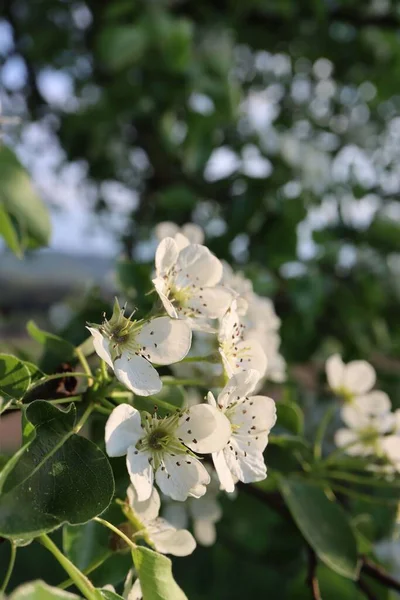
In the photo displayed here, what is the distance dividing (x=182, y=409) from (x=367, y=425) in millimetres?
327

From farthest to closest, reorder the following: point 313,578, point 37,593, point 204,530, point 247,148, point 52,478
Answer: point 247,148, point 204,530, point 313,578, point 52,478, point 37,593

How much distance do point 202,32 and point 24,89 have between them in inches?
40.6

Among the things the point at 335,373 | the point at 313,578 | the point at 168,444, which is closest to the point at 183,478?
the point at 168,444

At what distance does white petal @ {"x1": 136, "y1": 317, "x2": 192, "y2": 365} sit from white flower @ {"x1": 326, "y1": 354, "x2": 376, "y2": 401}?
360 mm

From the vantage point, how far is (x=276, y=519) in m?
1.06

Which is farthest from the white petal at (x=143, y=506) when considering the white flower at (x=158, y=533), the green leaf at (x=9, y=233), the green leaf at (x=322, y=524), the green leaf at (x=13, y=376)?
the green leaf at (x=9, y=233)

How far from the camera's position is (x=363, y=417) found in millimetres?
728

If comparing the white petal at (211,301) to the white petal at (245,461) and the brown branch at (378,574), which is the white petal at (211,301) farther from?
the brown branch at (378,574)

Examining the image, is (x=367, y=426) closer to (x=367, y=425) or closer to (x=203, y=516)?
(x=367, y=425)

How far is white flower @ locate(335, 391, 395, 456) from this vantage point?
70 cm

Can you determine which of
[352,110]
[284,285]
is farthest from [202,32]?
[352,110]

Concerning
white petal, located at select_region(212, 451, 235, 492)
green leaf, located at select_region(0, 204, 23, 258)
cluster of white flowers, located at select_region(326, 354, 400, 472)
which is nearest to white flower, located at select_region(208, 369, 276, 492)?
white petal, located at select_region(212, 451, 235, 492)

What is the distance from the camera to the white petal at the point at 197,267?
0.52 metres

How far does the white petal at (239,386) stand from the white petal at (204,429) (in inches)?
1.0
